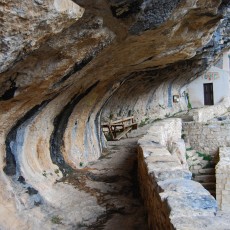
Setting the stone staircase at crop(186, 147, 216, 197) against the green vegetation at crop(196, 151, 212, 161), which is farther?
the green vegetation at crop(196, 151, 212, 161)

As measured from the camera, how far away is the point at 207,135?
12.5 metres

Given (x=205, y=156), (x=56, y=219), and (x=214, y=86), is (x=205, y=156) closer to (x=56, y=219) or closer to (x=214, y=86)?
(x=214, y=86)

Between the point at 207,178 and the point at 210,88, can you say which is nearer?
the point at 207,178

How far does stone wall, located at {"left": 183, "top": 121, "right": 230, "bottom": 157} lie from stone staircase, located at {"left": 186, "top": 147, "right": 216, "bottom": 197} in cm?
30

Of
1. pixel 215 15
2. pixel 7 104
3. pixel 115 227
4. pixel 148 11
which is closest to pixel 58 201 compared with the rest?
pixel 115 227

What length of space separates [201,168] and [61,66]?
8.61 meters

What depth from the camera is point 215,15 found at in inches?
202

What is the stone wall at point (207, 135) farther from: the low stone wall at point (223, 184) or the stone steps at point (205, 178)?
the low stone wall at point (223, 184)

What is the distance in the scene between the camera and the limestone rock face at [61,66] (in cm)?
292

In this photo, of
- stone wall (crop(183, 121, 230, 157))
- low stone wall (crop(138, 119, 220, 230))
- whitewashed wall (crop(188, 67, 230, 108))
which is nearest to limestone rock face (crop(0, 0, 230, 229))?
low stone wall (crop(138, 119, 220, 230))

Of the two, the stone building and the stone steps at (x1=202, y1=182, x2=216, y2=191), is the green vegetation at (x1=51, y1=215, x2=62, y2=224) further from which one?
the stone building

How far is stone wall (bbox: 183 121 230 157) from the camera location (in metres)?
12.4

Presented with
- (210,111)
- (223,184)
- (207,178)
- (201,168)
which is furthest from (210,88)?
(223,184)

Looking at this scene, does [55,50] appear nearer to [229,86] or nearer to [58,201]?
[58,201]
